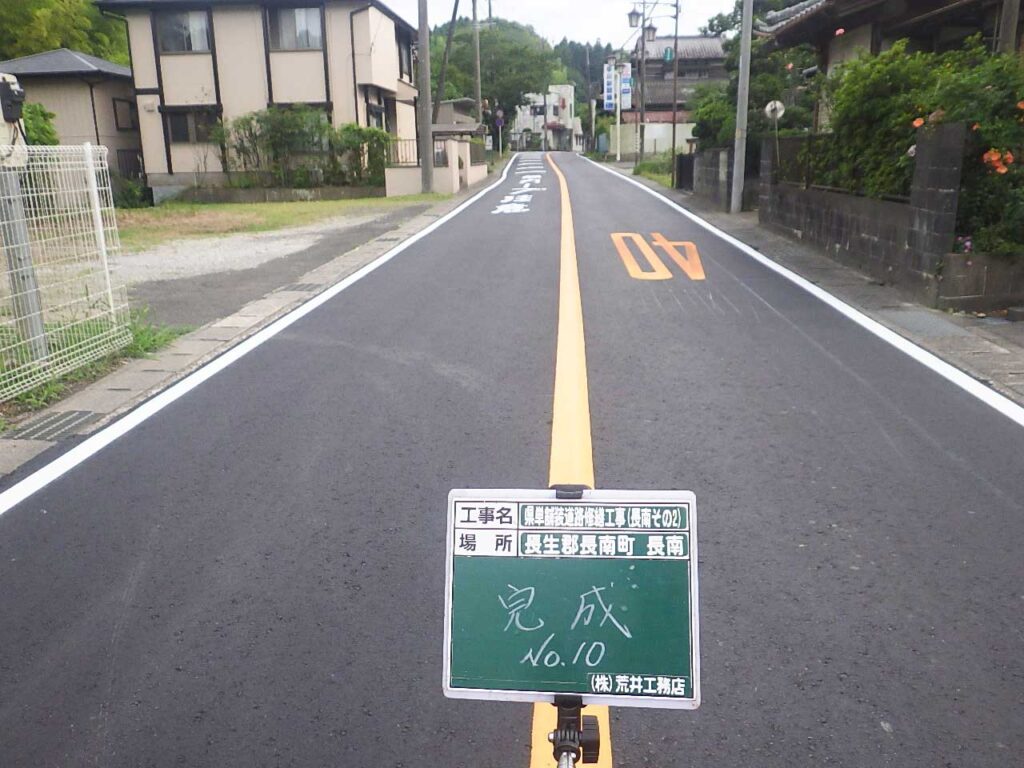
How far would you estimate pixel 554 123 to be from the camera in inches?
4058

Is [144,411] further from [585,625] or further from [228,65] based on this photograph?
[228,65]

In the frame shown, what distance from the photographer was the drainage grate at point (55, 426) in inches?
210

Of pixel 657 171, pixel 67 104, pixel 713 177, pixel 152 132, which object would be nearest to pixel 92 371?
pixel 713 177

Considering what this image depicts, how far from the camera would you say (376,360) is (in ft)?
22.8

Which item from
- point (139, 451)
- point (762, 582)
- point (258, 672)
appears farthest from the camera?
point (139, 451)

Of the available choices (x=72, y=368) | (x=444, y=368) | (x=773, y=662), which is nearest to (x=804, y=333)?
(x=444, y=368)

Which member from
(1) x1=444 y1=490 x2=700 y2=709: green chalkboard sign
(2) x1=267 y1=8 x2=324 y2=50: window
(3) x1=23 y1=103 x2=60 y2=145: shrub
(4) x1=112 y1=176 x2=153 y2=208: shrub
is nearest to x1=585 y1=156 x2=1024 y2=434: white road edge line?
(1) x1=444 y1=490 x2=700 y2=709: green chalkboard sign

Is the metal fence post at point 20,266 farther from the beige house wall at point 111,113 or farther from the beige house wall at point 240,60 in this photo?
the beige house wall at point 111,113

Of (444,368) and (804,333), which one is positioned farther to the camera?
(804,333)

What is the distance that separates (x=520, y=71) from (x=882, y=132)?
208ft

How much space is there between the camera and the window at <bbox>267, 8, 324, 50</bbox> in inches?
1185

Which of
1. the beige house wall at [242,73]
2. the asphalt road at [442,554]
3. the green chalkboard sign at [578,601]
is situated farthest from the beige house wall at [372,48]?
the green chalkboard sign at [578,601]

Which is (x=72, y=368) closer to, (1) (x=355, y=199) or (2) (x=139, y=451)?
(2) (x=139, y=451)

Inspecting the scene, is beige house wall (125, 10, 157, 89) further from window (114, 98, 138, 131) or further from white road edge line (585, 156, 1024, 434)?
white road edge line (585, 156, 1024, 434)
